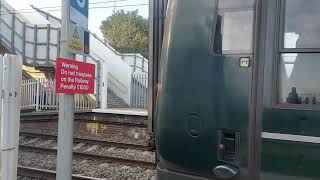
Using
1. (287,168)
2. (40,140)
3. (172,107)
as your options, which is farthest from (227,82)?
(40,140)

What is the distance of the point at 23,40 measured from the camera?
19250 millimetres

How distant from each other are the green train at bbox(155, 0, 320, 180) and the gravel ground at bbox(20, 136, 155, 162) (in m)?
6.26

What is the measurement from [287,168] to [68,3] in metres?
2.83

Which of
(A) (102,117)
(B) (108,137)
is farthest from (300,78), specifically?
(A) (102,117)

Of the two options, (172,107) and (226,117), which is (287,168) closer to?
(226,117)

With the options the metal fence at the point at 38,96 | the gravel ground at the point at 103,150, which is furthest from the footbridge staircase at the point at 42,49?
the gravel ground at the point at 103,150

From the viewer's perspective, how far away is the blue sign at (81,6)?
14.8 feet

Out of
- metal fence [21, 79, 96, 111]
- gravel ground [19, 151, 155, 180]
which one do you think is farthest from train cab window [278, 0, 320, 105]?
metal fence [21, 79, 96, 111]

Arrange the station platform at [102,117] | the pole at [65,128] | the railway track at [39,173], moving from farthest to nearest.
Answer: the station platform at [102,117] < the railway track at [39,173] < the pole at [65,128]

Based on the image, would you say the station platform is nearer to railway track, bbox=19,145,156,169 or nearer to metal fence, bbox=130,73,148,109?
railway track, bbox=19,145,156,169

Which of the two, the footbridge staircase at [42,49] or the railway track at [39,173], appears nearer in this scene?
the railway track at [39,173]

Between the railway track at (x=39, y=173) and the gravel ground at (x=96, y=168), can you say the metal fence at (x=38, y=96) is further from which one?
the railway track at (x=39, y=173)

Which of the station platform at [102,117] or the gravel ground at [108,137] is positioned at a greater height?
the station platform at [102,117]

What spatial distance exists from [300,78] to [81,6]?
2813 mm
